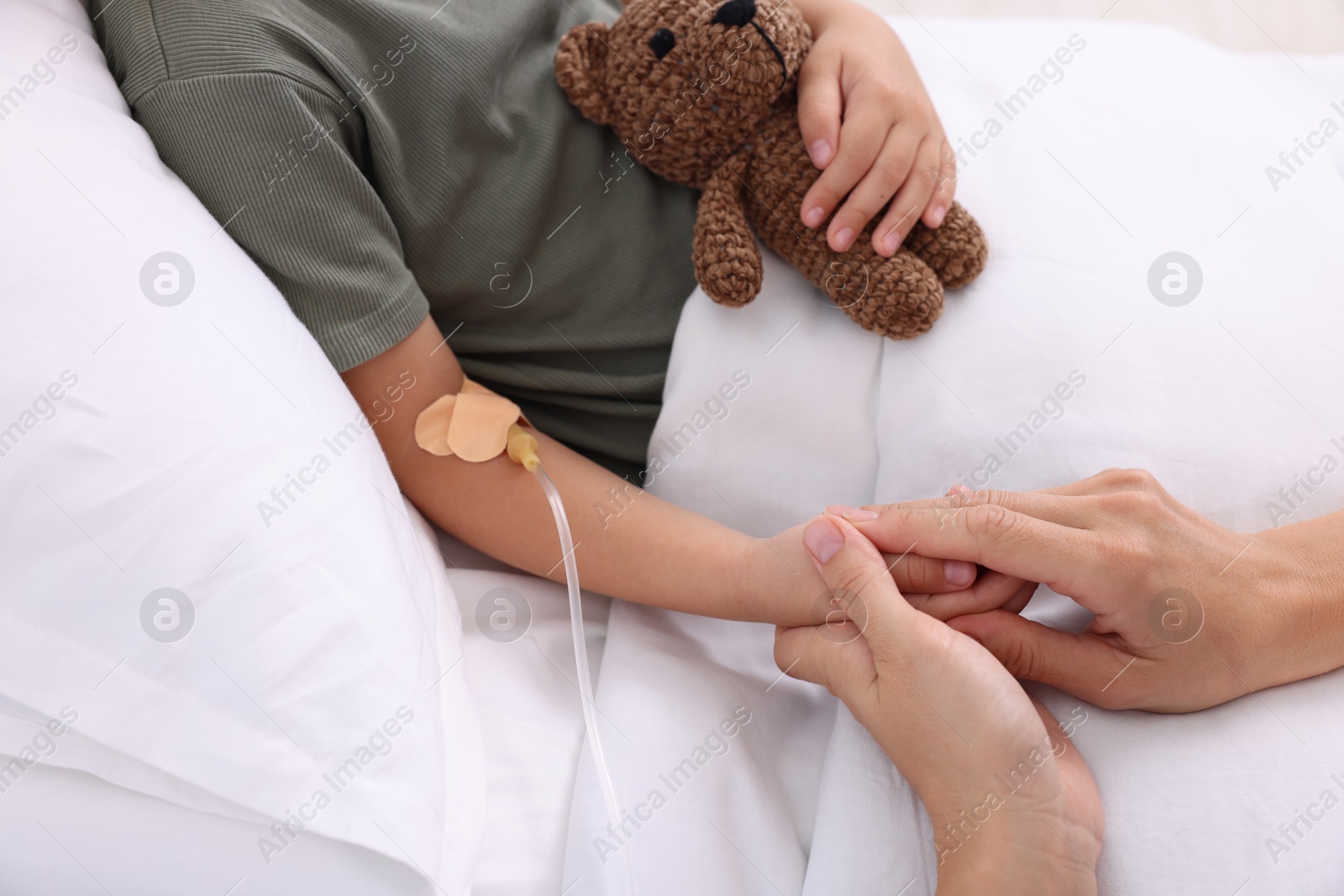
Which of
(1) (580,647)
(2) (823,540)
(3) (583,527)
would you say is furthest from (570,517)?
(2) (823,540)

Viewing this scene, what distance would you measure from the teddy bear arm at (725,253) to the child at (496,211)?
0.22 feet

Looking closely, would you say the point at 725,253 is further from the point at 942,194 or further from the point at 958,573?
the point at 958,573

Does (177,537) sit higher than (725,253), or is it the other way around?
(725,253)

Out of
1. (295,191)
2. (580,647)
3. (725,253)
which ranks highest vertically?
(725,253)

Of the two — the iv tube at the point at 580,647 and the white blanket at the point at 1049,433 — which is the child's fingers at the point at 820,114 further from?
the iv tube at the point at 580,647

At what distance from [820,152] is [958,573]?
0.36m

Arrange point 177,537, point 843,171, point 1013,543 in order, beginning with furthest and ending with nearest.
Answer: point 843,171 < point 1013,543 < point 177,537

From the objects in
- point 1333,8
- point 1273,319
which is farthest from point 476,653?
point 1333,8

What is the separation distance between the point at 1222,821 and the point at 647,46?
0.69 m

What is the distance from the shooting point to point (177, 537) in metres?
0.50

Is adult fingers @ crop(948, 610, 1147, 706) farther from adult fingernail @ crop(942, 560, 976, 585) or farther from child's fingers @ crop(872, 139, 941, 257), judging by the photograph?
child's fingers @ crop(872, 139, 941, 257)

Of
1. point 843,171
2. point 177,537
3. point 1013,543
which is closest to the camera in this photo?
point 177,537

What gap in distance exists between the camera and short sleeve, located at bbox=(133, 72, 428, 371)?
0.63 meters

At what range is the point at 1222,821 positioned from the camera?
0.54 meters
